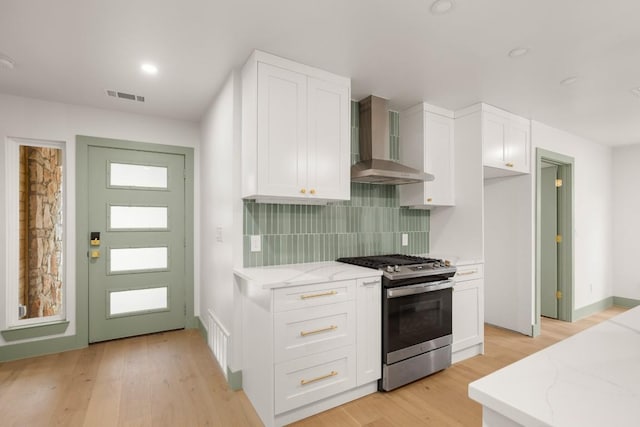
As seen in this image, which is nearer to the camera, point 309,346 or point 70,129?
point 309,346

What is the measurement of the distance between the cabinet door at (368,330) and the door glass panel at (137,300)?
97.3 inches

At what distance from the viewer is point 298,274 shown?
219cm

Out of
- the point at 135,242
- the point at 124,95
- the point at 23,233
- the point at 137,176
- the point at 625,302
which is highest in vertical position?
the point at 124,95

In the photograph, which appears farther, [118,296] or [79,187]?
[118,296]

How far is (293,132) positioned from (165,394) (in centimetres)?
216

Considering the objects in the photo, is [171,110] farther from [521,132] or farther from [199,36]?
[521,132]

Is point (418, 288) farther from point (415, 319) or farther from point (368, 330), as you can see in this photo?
point (368, 330)

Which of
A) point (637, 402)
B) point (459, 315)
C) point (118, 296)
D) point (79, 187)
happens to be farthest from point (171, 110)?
point (637, 402)

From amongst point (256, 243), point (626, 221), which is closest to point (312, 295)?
point (256, 243)

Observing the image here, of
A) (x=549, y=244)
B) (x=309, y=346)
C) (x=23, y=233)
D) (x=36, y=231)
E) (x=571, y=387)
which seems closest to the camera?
(x=571, y=387)

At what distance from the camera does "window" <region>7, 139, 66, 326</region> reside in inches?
116

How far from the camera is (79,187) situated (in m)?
3.19

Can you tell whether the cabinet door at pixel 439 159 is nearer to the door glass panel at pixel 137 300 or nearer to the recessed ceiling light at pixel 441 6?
the recessed ceiling light at pixel 441 6

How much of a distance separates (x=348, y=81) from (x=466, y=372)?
265cm
